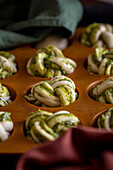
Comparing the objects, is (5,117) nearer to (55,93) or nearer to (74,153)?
(55,93)

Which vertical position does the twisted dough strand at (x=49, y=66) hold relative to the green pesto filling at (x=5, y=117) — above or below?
above

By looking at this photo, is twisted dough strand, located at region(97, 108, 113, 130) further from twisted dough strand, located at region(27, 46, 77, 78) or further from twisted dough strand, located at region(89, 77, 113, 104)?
twisted dough strand, located at region(27, 46, 77, 78)

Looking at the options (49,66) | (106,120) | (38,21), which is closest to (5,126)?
(106,120)

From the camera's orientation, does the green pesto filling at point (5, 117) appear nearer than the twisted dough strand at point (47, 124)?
No

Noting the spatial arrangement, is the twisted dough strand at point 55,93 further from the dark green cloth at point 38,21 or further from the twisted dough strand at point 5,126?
the dark green cloth at point 38,21

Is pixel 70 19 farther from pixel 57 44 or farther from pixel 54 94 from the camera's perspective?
pixel 54 94

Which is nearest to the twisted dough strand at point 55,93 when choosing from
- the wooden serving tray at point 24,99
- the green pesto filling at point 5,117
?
the wooden serving tray at point 24,99

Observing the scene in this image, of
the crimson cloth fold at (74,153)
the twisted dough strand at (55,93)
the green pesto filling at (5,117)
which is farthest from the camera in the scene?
the twisted dough strand at (55,93)

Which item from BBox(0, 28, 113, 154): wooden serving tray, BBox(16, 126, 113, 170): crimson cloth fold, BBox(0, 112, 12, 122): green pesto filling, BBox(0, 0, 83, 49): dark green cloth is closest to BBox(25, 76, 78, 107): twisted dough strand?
BBox(0, 28, 113, 154): wooden serving tray
